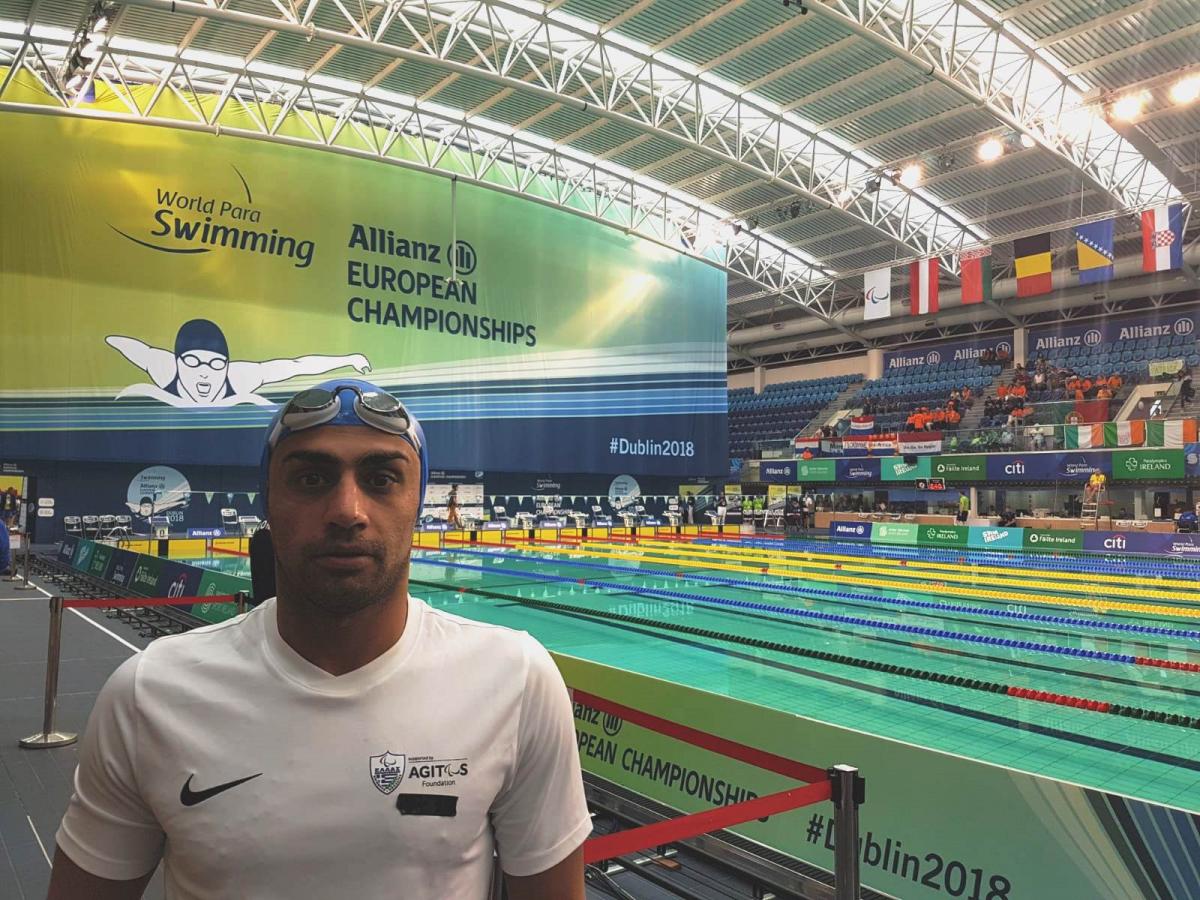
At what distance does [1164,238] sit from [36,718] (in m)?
19.0

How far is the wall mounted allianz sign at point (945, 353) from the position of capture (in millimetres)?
31359

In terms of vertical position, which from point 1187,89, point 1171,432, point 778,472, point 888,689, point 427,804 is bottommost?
point 888,689

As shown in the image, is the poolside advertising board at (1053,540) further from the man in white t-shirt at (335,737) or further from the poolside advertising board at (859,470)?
the man in white t-shirt at (335,737)

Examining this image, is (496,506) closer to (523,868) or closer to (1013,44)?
A: (1013,44)

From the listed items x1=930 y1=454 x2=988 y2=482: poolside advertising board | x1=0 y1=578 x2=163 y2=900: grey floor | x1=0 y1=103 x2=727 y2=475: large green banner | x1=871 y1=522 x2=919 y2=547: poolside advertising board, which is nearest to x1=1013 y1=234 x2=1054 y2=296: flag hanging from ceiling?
x1=871 y1=522 x2=919 y2=547: poolside advertising board

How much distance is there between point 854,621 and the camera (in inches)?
341

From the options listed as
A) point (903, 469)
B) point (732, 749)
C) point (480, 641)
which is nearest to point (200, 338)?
point (732, 749)

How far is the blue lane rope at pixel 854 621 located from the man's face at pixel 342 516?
752 centimetres

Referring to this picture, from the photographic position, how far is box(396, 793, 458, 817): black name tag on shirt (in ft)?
3.32

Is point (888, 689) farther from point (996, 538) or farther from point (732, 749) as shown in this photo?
point (996, 538)

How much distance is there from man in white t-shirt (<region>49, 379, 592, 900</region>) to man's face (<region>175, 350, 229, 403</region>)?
1855 centimetres

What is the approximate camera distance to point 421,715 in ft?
3.45

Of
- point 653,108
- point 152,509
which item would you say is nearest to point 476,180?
point 653,108

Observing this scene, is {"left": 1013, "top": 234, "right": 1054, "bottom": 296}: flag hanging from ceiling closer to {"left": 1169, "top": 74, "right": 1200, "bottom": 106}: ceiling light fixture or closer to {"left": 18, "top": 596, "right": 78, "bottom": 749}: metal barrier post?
{"left": 1169, "top": 74, "right": 1200, "bottom": 106}: ceiling light fixture
